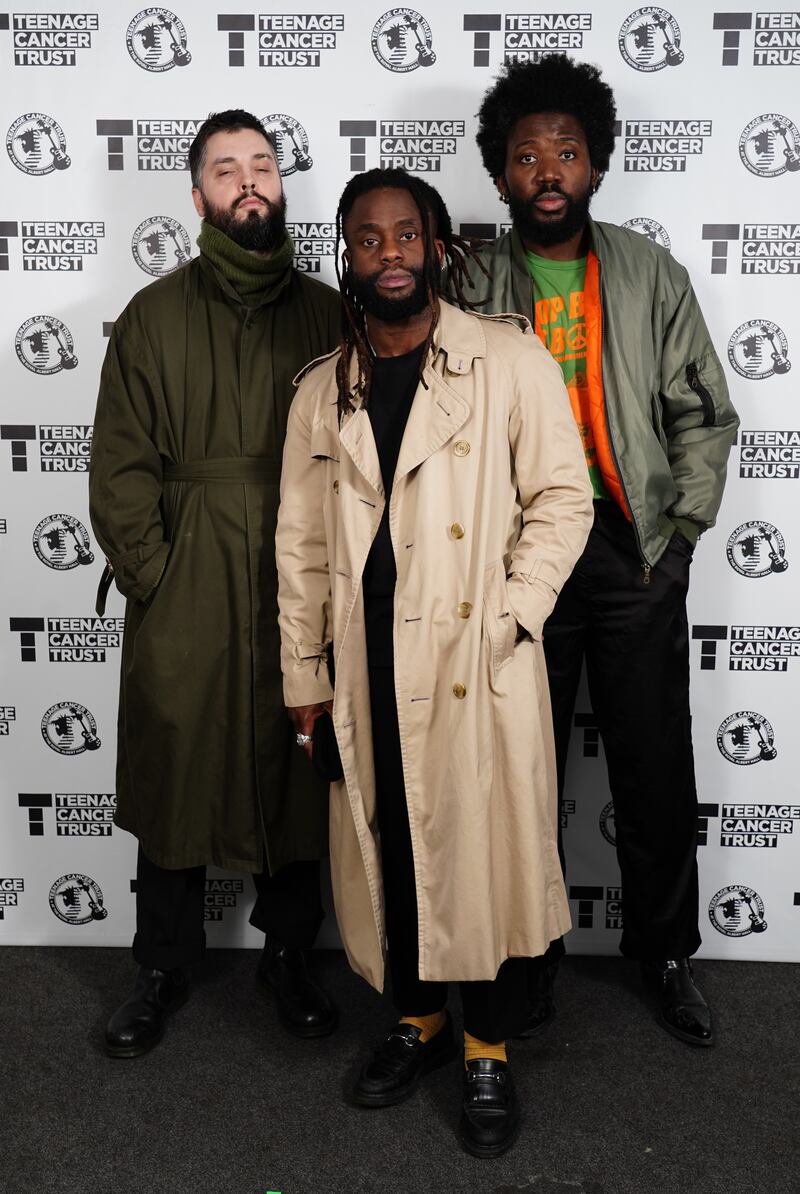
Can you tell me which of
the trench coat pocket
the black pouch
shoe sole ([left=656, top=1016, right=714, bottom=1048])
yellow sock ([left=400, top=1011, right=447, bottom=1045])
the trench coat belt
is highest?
the trench coat belt

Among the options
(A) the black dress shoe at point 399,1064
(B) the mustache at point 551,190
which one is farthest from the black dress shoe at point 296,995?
(B) the mustache at point 551,190

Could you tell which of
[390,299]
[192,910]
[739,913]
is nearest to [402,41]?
[390,299]

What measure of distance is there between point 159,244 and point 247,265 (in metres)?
0.52

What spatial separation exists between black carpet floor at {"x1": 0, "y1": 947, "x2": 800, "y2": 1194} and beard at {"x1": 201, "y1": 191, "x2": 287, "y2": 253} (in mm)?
1852

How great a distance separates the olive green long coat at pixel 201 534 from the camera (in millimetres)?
2385

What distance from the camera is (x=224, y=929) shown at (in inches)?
119

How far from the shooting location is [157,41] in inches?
105

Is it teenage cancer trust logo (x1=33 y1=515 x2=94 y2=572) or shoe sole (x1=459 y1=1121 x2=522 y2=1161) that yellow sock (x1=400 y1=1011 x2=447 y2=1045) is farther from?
teenage cancer trust logo (x1=33 y1=515 x2=94 y2=572)

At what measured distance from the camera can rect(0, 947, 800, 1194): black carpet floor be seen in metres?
2.07

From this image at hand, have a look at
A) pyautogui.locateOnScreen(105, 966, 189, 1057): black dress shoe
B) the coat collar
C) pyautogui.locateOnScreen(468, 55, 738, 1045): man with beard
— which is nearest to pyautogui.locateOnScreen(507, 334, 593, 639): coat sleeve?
the coat collar

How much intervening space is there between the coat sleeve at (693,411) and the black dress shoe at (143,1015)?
1.67m

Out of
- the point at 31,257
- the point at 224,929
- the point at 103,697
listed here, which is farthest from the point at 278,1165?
the point at 31,257

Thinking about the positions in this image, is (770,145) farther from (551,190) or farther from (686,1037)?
(686,1037)

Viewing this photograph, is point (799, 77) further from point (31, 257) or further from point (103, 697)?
point (103, 697)
